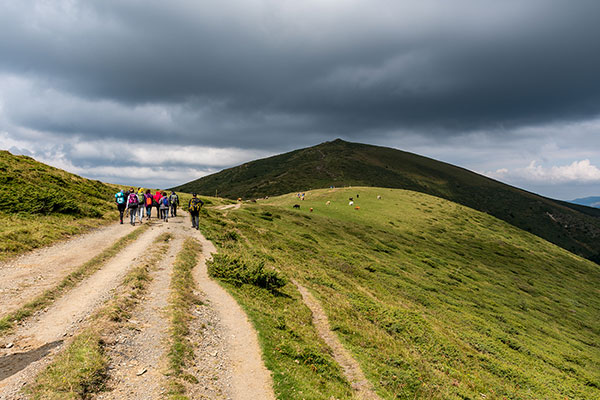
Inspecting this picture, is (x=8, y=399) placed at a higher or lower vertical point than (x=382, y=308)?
higher

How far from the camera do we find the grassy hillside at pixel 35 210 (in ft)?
61.2

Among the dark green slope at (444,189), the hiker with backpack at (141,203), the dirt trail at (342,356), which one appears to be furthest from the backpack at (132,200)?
the dark green slope at (444,189)

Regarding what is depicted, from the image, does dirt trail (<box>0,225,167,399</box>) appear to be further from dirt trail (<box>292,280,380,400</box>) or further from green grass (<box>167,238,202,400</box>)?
dirt trail (<box>292,280,380,400</box>)

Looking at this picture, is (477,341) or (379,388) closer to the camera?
(379,388)

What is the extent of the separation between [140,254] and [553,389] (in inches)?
1108

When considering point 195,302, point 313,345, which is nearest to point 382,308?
point 313,345

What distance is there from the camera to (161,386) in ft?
26.1

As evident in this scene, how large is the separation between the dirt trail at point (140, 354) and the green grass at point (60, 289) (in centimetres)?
336

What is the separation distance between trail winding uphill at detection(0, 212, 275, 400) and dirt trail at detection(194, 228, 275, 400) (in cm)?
3

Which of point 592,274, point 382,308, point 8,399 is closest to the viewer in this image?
point 8,399

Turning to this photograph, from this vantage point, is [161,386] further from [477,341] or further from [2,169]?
[2,169]

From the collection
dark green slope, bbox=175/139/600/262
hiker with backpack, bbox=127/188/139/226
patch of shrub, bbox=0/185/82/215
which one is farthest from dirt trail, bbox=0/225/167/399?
dark green slope, bbox=175/139/600/262

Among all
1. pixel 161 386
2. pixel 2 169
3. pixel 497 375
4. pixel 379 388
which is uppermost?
pixel 2 169

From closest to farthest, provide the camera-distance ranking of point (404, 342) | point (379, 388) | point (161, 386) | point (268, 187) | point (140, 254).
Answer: point (161, 386) → point (379, 388) → point (404, 342) → point (140, 254) → point (268, 187)
